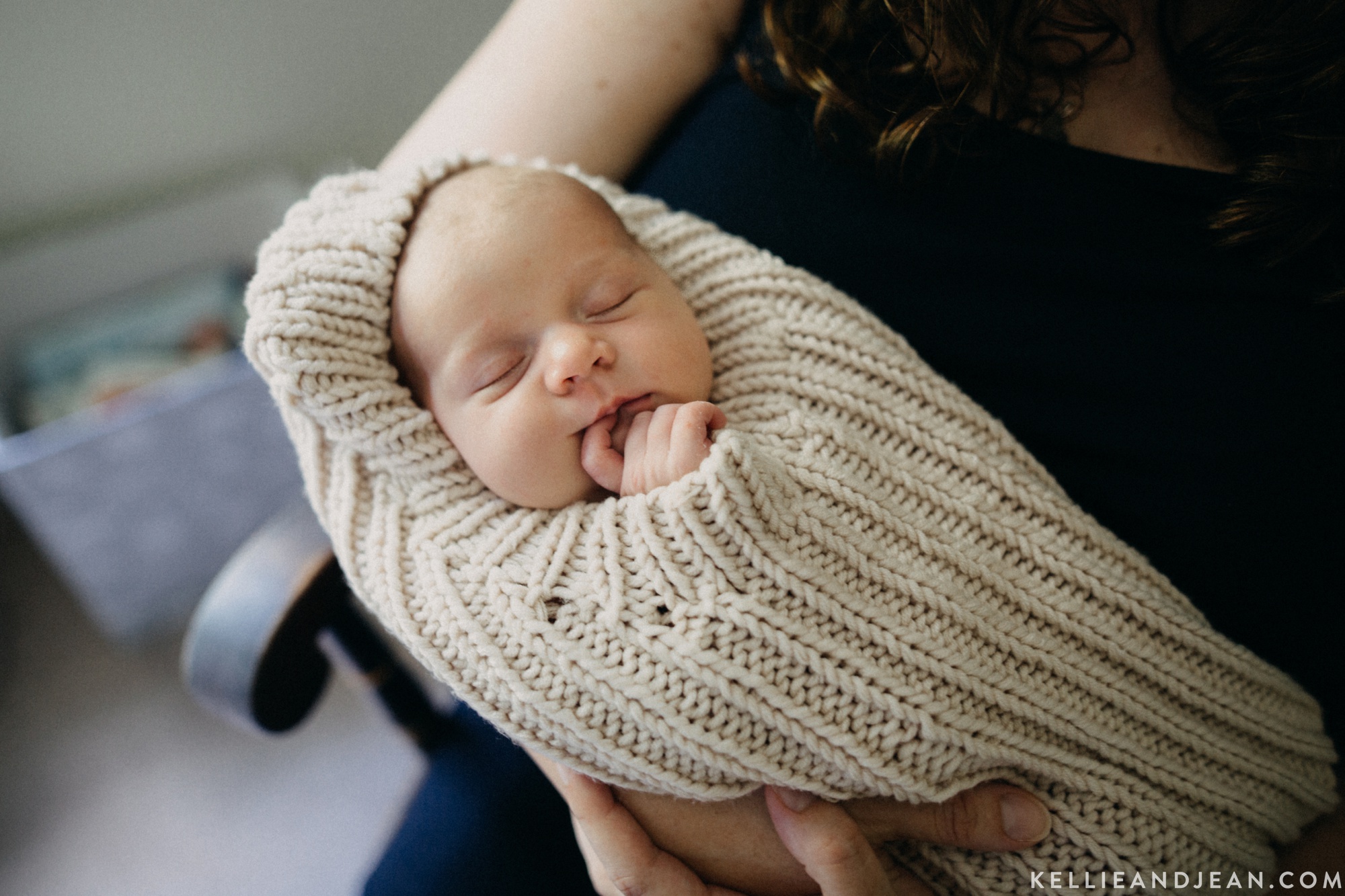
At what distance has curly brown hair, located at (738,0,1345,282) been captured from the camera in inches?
24.7

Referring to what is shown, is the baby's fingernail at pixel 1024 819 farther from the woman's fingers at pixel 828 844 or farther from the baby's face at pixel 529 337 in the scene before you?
the baby's face at pixel 529 337

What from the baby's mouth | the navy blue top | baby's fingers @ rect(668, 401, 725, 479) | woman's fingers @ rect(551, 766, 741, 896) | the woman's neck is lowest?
woman's fingers @ rect(551, 766, 741, 896)

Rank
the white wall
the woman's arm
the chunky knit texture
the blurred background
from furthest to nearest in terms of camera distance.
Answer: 1. the white wall
2. the blurred background
3. the woman's arm
4. the chunky knit texture

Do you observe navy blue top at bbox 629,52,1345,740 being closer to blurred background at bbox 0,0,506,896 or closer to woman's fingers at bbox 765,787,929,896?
woman's fingers at bbox 765,787,929,896

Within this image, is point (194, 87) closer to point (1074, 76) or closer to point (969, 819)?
point (1074, 76)

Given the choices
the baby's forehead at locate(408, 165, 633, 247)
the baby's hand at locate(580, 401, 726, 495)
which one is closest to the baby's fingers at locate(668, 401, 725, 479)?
the baby's hand at locate(580, 401, 726, 495)

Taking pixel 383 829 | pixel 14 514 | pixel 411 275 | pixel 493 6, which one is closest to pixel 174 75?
pixel 493 6

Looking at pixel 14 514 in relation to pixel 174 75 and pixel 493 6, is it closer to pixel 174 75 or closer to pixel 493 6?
pixel 174 75

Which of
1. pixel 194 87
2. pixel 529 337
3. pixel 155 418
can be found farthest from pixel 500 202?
pixel 194 87

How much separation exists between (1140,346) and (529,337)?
48 cm

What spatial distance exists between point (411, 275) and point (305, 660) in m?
0.37

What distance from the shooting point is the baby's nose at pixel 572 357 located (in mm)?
597

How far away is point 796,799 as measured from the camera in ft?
1.95

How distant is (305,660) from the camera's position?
2.48 feet
